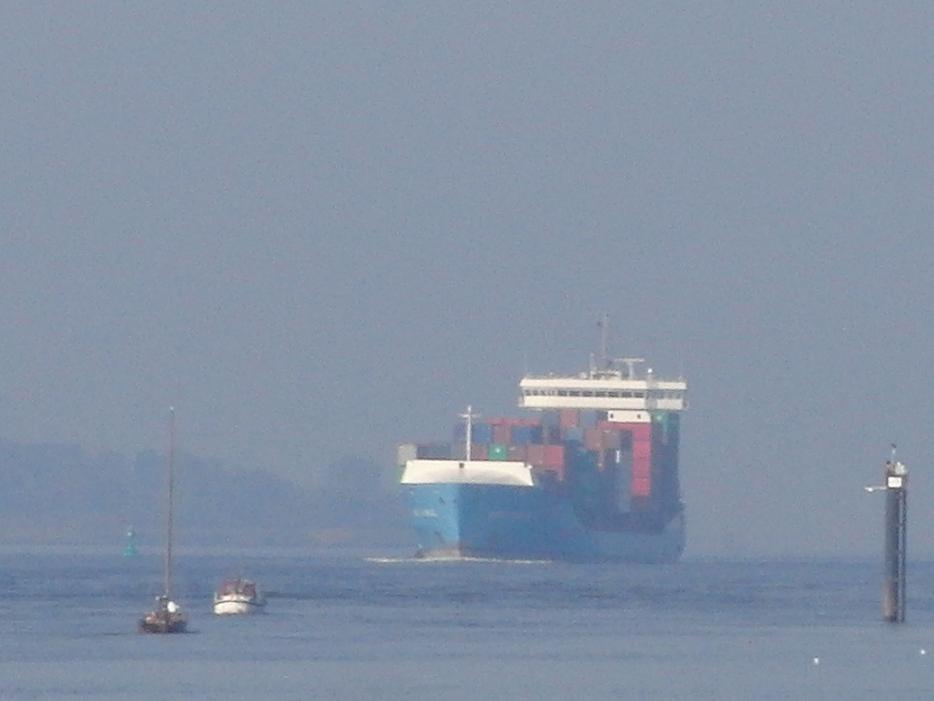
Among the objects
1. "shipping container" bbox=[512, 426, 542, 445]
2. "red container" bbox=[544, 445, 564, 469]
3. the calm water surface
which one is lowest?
the calm water surface

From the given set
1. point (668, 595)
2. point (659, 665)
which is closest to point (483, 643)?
point (659, 665)

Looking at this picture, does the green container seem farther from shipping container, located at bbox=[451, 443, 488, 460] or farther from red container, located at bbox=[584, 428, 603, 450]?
red container, located at bbox=[584, 428, 603, 450]

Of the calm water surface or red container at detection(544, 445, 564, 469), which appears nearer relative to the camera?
the calm water surface

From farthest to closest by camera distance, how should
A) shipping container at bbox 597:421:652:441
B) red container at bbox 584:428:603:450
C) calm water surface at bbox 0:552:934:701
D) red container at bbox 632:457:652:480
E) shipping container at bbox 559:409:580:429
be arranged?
shipping container at bbox 559:409:580:429
shipping container at bbox 597:421:652:441
red container at bbox 632:457:652:480
red container at bbox 584:428:603:450
calm water surface at bbox 0:552:934:701

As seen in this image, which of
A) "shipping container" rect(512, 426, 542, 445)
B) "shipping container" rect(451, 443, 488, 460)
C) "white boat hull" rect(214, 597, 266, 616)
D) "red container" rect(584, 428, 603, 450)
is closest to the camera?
"white boat hull" rect(214, 597, 266, 616)

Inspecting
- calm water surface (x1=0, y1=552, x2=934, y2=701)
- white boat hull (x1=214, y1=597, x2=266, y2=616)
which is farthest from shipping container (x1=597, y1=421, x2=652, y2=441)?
white boat hull (x1=214, y1=597, x2=266, y2=616)

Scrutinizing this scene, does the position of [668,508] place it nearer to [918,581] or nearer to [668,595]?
[918,581]

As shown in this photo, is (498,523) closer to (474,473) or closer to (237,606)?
(474,473)
